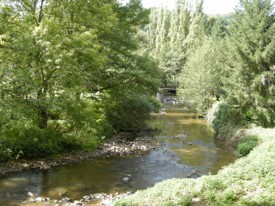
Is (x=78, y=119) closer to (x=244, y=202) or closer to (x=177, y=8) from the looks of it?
(x=244, y=202)

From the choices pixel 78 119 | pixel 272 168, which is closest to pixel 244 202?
pixel 272 168

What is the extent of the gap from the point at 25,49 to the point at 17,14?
259 cm

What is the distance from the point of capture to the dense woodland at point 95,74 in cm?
1293

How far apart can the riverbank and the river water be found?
52cm

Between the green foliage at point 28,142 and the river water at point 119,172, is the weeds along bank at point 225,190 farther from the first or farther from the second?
the green foliage at point 28,142

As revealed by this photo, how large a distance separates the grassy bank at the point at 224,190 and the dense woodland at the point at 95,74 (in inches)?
253

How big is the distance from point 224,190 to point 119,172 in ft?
20.5

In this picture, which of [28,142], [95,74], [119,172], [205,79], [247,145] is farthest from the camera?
[205,79]

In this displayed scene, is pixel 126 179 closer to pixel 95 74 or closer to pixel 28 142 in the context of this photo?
pixel 28 142

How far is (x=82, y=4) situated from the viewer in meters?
15.7

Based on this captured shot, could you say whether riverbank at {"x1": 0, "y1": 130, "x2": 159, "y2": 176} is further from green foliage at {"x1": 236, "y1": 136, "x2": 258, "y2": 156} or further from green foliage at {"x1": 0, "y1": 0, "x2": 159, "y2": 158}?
green foliage at {"x1": 236, "y1": 136, "x2": 258, "y2": 156}

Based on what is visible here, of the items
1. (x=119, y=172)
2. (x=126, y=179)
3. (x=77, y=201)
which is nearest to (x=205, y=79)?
(x=119, y=172)

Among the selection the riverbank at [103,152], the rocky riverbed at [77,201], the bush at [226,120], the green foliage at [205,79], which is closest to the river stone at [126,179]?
the rocky riverbed at [77,201]

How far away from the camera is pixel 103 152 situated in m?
16.5
